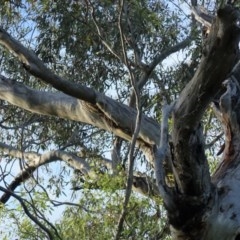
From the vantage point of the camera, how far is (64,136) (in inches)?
283

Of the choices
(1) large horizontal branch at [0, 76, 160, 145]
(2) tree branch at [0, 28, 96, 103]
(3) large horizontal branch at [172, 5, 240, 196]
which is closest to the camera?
(3) large horizontal branch at [172, 5, 240, 196]

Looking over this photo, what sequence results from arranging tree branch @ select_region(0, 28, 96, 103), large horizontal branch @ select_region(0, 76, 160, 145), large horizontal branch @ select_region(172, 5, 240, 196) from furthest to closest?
large horizontal branch @ select_region(0, 76, 160, 145)
tree branch @ select_region(0, 28, 96, 103)
large horizontal branch @ select_region(172, 5, 240, 196)

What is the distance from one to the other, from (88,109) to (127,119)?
12.5 inches

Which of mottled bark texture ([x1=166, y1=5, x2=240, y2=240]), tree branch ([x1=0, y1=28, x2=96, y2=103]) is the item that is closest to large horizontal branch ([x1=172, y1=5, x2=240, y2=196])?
mottled bark texture ([x1=166, y1=5, x2=240, y2=240])

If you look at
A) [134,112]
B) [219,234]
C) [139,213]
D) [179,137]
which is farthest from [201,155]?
[134,112]

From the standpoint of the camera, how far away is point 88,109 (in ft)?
15.4

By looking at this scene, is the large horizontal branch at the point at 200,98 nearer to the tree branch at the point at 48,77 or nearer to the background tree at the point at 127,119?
the background tree at the point at 127,119

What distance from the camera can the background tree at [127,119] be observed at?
9.73 feet

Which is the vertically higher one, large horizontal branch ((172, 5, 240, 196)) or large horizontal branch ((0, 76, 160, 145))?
large horizontal branch ((0, 76, 160, 145))

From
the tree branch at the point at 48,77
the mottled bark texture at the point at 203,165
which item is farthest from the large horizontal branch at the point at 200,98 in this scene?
the tree branch at the point at 48,77

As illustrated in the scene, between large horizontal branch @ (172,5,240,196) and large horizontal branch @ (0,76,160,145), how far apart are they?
148cm

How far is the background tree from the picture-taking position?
2.97 metres

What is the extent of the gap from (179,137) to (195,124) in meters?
0.10

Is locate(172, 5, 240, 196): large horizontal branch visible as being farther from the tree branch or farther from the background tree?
the tree branch
